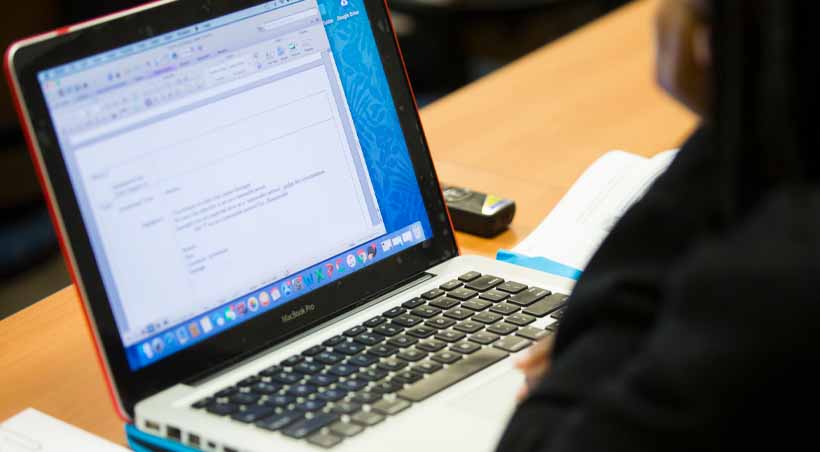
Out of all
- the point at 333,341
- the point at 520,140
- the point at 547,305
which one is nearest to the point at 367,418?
the point at 333,341

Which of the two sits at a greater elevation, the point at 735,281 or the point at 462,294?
the point at 735,281

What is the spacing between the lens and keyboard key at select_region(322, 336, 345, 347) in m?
0.85

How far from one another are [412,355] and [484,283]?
0.47 ft

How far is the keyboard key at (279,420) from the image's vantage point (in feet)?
2.40

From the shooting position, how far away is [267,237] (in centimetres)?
86

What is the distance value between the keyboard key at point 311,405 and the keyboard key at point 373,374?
0.05m

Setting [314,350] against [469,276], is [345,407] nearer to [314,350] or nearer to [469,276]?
[314,350]

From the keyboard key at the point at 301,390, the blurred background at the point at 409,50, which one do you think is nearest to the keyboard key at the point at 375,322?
the keyboard key at the point at 301,390

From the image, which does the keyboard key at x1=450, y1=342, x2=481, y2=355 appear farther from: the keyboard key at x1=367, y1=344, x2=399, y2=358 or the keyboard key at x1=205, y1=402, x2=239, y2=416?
the keyboard key at x1=205, y1=402, x2=239, y2=416

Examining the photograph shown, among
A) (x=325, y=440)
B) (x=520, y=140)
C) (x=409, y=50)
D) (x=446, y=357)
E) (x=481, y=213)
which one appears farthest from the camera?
(x=409, y=50)

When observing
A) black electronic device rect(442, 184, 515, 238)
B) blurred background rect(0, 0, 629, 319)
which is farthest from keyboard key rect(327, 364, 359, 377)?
blurred background rect(0, 0, 629, 319)

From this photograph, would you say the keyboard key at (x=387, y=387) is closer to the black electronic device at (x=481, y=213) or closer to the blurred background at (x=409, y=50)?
the black electronic device at (x=481, y=213)

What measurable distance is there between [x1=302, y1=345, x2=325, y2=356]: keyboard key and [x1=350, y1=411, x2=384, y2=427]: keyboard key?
100 mm

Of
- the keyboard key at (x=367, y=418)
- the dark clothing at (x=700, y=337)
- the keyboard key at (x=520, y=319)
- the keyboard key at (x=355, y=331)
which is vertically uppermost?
the dark clothing at (x=700, y=337)
